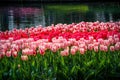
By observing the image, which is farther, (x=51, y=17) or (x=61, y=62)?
(x=51, y=17)

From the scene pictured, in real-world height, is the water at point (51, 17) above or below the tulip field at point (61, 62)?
below

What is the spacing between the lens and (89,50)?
21.6 ft

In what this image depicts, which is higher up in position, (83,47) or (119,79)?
(83,47)

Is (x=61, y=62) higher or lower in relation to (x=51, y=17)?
higher

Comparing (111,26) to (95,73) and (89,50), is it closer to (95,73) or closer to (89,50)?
(89,50)

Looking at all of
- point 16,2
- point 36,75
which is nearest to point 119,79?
point 36,75

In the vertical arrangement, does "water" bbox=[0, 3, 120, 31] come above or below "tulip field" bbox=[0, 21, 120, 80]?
below

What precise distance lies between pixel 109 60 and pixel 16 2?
4941 centimetres

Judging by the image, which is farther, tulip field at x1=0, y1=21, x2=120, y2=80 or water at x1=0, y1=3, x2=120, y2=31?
water at x1=0, y1=3, x2=120, y2=31

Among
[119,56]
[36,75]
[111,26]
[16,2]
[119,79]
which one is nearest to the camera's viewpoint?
[36,75]

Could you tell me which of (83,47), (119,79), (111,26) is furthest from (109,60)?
(111,26)

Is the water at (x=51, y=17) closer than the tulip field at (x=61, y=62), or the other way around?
the tulip field at (x=61, y=62)

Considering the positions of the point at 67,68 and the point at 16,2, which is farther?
the point at 16,2

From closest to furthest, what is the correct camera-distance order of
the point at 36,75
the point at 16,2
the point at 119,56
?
the point at 36,75 → the point at 119,56 → the point at 16,2
